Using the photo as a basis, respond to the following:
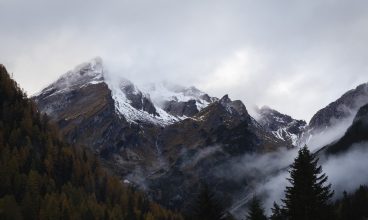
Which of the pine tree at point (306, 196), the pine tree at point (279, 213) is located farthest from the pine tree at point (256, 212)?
the pine tree at point (306, 196)

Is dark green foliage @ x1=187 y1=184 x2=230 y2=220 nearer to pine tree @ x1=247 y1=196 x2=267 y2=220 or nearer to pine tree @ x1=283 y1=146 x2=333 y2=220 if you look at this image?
pine tree @ x1=283 y1=146 x2=333 y2=220

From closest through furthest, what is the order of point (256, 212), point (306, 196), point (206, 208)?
1. point (306, 196)
2. point (206, 208)
3. point (256, 212)

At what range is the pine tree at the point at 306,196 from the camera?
3812 centimetres

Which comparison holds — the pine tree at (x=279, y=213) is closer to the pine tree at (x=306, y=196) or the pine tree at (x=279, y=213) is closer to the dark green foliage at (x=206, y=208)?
the pine tree at (x=306, y=196)

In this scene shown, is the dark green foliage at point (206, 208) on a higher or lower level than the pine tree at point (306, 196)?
higher

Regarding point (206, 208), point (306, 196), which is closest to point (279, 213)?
point (206, 208)

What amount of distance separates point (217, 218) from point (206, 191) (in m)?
2.78

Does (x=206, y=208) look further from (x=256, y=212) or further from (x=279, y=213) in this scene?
(x=279, y=213)

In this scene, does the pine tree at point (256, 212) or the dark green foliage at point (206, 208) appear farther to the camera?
the pine tree at point (256, 212)

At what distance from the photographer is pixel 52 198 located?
19638 cm

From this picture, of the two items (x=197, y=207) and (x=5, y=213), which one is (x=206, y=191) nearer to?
(x=197, y=207)

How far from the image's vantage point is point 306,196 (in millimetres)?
38719

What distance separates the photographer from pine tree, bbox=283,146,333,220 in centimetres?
3812

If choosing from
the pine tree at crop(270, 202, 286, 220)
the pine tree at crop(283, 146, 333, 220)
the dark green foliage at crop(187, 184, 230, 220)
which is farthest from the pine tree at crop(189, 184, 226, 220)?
the pine tree at crop(283, 146, 333, 220)
